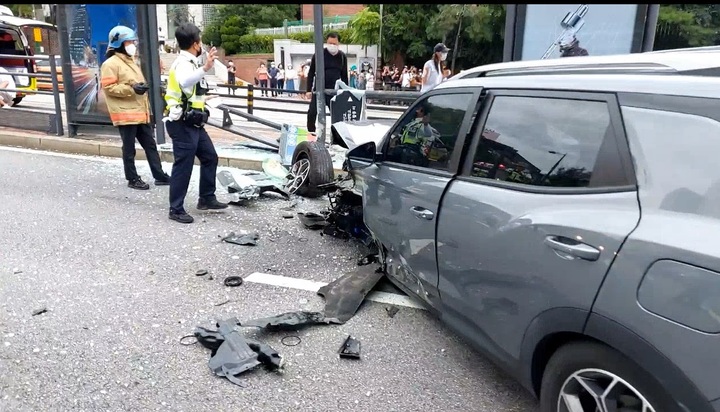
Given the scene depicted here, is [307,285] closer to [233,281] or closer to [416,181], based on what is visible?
[233,281]

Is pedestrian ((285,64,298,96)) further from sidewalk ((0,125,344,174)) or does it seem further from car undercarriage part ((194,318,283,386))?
car undercarriage part ((194,318,283,386))

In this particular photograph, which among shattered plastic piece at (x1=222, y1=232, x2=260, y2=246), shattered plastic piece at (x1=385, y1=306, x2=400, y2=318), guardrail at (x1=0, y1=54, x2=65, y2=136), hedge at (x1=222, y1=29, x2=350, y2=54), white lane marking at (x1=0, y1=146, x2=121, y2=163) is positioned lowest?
shattered plastic piece at (x1=385, y1=306, x2=400, y2=318)

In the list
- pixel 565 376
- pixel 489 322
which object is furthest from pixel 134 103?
pixel 565 376

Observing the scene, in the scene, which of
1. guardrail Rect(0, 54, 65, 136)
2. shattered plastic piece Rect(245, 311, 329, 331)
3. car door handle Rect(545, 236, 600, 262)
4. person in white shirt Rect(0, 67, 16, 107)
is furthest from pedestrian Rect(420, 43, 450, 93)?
person in white shirt Rect(0, 67, 16, 107)

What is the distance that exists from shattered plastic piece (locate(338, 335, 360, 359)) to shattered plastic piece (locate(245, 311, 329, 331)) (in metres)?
0.29

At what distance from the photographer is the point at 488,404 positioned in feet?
9.33

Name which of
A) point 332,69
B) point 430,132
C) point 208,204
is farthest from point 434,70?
point 430,132

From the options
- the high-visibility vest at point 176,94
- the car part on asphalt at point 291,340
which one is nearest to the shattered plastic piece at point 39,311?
the car part on asphalt at point 291,340

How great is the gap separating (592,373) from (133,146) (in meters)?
6.06

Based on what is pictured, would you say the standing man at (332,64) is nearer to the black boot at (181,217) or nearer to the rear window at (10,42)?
the black boot at (181,217)

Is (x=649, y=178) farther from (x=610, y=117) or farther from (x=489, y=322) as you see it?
(x=489, y=322)

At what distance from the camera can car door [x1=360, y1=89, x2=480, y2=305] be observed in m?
3.04

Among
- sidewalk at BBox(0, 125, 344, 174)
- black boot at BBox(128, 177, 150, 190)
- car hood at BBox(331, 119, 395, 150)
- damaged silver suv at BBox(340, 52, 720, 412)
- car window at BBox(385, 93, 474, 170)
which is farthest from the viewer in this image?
sidewalk at BBox(0, 125, 344, 174)

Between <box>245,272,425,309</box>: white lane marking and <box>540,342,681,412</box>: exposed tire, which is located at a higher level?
<box>540,342,681,412</box>: exposed tire
